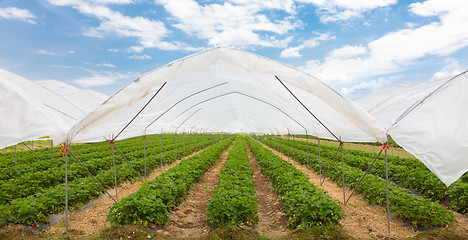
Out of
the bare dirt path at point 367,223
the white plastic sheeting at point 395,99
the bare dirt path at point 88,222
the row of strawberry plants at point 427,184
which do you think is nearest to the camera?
the white plastic sheeting at point 395,99

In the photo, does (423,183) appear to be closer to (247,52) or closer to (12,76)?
(247,52)

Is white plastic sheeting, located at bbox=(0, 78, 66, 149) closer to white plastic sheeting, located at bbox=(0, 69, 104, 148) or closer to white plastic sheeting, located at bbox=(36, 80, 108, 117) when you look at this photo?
white plastic sheeting, located at bbox=(0, 69, 104, 148)

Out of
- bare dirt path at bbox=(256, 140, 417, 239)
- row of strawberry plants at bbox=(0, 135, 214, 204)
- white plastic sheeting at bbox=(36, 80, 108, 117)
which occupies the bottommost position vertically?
bare dirt path at bbox=(256, 140, 417, 239)

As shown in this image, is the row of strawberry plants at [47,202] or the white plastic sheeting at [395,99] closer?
the white plastic sheeting at [395,99]

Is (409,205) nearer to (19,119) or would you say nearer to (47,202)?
(47,202)

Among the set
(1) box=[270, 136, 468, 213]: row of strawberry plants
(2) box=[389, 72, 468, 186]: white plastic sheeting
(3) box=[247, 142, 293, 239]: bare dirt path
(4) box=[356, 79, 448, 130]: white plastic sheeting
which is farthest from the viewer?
(1) box=[270, 136, 468, 213]: row of strawberry plants

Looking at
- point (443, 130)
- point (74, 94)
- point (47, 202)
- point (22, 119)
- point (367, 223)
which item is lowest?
point (367, 223)

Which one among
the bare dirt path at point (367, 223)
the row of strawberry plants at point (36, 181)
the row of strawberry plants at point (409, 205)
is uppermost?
the row of strawberry plants at point (36, 181)

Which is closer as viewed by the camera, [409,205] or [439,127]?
[439,127]

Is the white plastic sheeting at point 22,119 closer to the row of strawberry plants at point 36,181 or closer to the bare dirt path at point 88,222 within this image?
the bare dirt path at point 88,222

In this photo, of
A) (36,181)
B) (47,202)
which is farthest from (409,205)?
(36,181)

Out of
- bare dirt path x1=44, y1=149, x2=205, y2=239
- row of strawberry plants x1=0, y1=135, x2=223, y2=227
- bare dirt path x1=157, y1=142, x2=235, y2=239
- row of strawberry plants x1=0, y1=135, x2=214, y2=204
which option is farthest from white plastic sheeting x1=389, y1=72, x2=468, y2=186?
row of strawberry plants x1=0, y1=135, x2=214, y2=204

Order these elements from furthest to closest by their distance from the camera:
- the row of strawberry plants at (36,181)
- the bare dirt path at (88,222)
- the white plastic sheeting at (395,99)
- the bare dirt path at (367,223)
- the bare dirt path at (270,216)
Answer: the row of strawberry plants at (36,181)
the bare dirt path at (88,222)
the bare dirt path at (270,216)
the bare dirt path at (367,223)
the white plastic sheeting at (395,99)

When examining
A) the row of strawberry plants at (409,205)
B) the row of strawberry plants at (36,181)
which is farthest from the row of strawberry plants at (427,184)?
the row of strawberry plants at (36,181)
